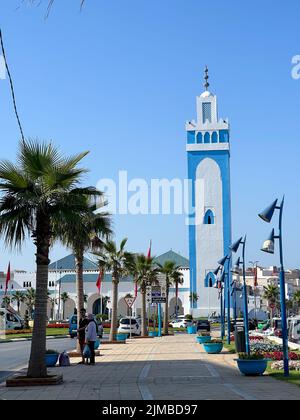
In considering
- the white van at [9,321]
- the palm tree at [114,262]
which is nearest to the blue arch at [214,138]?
the white van at [9,321]

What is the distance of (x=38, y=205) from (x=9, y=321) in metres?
49.5

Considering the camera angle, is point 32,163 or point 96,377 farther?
point 96,377

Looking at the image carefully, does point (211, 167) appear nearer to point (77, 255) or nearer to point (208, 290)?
point (208, 290)

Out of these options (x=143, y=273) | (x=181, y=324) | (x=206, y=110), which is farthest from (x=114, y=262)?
(x=206, y=110)

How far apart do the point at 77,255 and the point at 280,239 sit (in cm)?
1113

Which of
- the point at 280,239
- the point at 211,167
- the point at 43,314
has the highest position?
the point at 211,167

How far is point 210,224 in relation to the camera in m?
81.6

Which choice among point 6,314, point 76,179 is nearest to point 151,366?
point 76,179

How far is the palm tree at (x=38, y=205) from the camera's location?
15938 mm

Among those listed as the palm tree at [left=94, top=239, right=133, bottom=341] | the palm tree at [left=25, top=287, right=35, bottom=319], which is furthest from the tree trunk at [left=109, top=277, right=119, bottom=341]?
the palm tree at [left=25, top=287, right=35, bottom=319]

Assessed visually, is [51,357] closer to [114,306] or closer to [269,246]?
[269,246]

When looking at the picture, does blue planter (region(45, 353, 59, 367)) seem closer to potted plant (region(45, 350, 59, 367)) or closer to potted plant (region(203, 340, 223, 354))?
potted plant (region(45, 350, 59, 367))

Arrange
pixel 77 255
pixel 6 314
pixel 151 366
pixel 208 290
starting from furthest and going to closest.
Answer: pixel 208 290
pixel 6 314
pixel 77 255
pixel 151 366

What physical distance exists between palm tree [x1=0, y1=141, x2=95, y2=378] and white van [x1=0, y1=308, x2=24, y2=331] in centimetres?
4610
